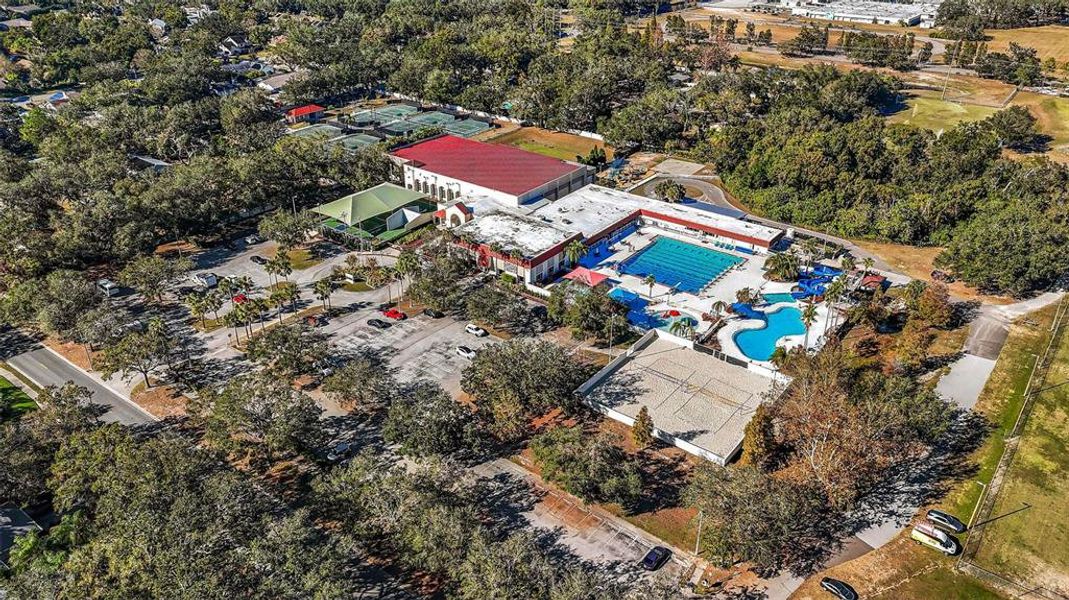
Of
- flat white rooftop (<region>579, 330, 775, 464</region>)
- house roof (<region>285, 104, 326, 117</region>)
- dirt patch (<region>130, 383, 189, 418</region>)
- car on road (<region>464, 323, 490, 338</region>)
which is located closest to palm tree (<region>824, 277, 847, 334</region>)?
flat white rooftop (<region>579, 330, 775, 464</region>)

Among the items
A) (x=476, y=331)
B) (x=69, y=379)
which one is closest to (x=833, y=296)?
(x=476, y=331)

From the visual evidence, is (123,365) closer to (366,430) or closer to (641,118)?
(366,430)

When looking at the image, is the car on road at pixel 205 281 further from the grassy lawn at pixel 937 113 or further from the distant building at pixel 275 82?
the grassy lawn at pixel 937 113

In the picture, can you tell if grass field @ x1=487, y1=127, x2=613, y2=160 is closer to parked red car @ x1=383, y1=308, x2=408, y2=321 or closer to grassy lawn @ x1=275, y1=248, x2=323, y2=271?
grassy lawn @ x1=275, y1=248, x2=323, y2=271

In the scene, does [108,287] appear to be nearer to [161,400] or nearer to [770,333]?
[161,400]

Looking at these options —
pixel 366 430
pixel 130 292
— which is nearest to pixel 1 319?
pixel 130 292

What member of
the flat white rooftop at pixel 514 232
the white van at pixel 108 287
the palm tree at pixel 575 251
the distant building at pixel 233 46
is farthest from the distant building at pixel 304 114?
the palm tree at pixel 575 251
